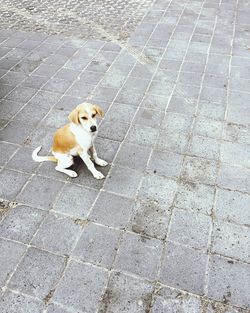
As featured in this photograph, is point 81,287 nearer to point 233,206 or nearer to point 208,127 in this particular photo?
point 233,206

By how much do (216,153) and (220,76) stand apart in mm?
2492

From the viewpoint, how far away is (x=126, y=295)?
3.66 m

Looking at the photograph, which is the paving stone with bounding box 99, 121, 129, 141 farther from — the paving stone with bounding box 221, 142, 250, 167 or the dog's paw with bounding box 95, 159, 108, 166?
the paving stone with bounding box 221, 142, 250, 167

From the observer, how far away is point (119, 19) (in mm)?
9711

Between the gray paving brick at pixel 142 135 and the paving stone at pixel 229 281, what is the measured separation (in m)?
2.25

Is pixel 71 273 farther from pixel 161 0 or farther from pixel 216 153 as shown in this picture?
pixel 161 0

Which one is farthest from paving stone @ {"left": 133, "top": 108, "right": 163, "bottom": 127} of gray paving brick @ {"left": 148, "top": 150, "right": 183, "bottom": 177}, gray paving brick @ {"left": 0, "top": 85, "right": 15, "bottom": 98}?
gray paving brick @ {"left": 0, "top": 85, "right": 15, "bottom": 98}

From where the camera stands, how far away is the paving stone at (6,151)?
5332mm

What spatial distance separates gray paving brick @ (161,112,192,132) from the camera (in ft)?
19.3

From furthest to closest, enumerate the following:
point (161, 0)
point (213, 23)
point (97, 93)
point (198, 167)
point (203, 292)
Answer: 1. point (161, 0)
2. point (213, 23)
3. point (97, 93)
4. point (198, 167)
5. point (203, 292)

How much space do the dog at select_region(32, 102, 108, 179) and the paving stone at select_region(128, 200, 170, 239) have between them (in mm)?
791

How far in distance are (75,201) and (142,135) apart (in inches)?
67.8

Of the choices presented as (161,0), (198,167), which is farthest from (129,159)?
(161,0)

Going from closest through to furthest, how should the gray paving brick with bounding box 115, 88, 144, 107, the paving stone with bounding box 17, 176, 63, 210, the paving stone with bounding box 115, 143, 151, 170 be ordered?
the paving stone with bounding box 17, 176, 63, 210, the paving stone with bounding box 115, 143, 151, 170, the gray paving brick with bounding box 115, 88, 144, 107
